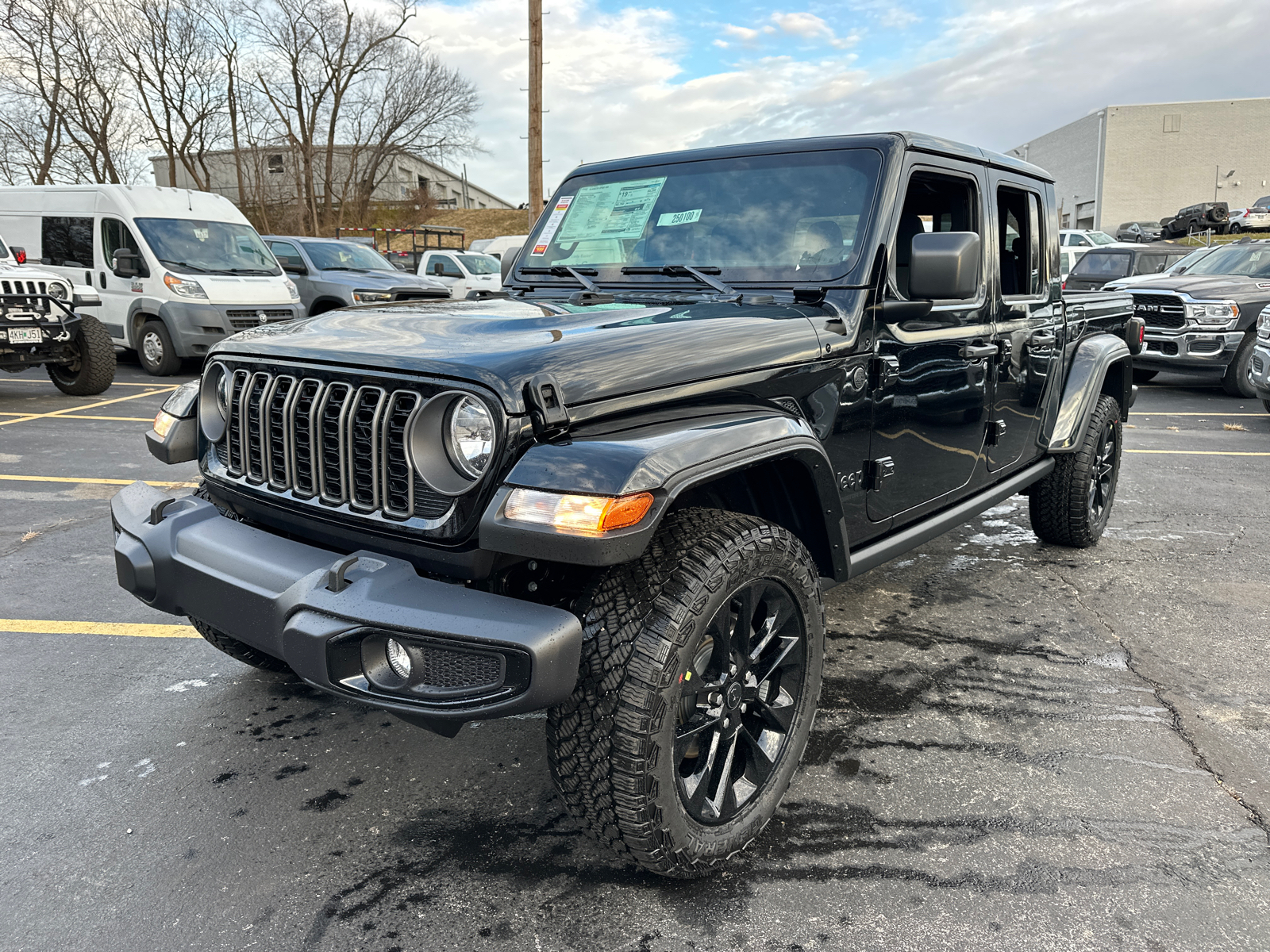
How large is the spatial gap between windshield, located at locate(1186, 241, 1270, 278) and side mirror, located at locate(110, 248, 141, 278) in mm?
13676

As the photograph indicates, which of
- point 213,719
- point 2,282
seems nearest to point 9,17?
point 2,282

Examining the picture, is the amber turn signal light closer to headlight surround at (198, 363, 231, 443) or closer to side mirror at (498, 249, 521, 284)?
headlight surround at (198, 363, 231, 443)

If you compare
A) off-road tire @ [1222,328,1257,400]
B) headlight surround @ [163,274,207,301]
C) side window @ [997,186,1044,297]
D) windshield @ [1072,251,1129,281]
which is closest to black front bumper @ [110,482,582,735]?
side window @ [997,186,1044,297]

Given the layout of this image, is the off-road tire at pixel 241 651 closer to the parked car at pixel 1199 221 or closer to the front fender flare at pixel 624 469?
the front fender flare at pixel 624 469

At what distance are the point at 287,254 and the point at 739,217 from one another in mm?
12553

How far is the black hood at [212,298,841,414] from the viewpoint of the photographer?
2.07 metres

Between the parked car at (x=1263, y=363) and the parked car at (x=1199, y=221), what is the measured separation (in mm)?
26125

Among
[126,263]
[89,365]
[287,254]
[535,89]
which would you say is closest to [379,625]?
[89,365]

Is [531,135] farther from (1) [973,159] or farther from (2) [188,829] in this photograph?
(2) [188,829]

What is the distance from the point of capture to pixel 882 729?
2.99m

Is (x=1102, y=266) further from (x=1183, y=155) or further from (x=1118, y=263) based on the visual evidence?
(x=1183, y=155)

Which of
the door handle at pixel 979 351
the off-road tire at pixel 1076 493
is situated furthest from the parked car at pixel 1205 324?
the door handle at pixel 979 351

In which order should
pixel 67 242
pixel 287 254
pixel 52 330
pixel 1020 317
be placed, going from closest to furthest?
pixel 1020 317
pixel 52 330
pixel 67 242
pixel 287 254

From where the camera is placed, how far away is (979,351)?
11.4 feet
